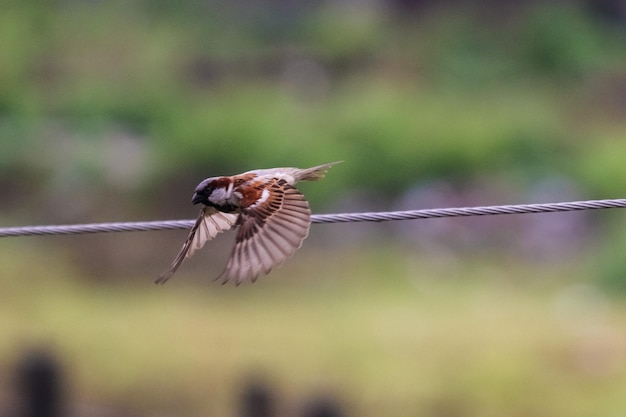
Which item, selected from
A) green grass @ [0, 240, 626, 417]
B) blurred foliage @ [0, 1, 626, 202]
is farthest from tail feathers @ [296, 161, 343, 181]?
blurred foliage @ [0, 1, 626, 202]

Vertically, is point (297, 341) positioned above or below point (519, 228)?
below

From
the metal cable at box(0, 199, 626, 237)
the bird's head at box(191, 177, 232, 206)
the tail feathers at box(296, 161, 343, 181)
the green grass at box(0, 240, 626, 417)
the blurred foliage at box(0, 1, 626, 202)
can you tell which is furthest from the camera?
the blurred foliage at box(0, 1, 626, 202)

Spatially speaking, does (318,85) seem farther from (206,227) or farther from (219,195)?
(219,195)

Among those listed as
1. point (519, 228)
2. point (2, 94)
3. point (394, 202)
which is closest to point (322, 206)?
point (394, 202)

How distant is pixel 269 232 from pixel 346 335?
5.02 metres

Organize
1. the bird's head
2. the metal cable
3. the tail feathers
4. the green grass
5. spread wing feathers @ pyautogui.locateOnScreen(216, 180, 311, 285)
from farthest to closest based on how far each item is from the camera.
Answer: the green grass, the tail feathers, the bird's head, spread wing feathers @ pyautogui.locateOnScreen(216, 180, 311, 285), the metal cable

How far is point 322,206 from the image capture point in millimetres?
10969

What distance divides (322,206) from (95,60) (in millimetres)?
4429

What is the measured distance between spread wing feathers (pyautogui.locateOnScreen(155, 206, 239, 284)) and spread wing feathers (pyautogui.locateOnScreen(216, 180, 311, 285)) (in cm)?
18

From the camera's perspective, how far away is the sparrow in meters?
3.99

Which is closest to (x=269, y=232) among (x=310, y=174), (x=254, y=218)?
(x=254, y=218)

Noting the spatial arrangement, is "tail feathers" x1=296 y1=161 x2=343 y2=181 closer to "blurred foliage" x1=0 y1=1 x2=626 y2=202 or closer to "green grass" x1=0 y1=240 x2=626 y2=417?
"green grass" x1=0 y1=240 x2=626 y2=417

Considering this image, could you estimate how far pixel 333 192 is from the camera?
440 inches

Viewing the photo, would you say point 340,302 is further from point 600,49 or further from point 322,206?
point 600,49
